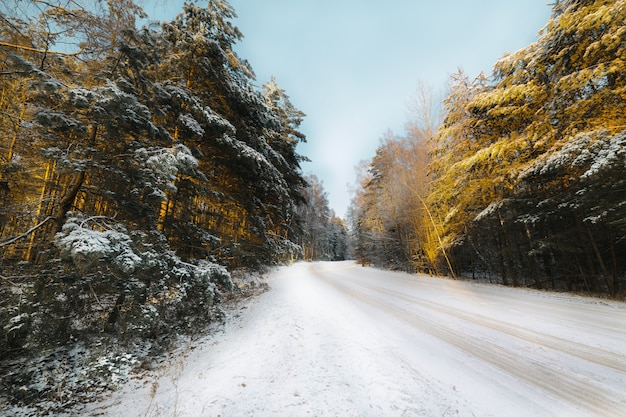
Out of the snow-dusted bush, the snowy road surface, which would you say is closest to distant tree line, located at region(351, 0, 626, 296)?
the snowy road surface

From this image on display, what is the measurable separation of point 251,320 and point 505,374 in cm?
522

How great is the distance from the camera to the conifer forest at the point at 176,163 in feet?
10.9

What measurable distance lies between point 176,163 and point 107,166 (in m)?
1.81

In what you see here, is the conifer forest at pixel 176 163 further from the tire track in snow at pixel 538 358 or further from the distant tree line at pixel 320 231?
the distant tree line at pixel 320 231

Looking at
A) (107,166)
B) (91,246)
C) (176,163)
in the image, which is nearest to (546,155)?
(176,163)

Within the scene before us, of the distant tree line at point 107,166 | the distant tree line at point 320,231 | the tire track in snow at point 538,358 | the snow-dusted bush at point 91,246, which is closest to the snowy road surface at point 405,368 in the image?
the tire track in snow at point 538,358

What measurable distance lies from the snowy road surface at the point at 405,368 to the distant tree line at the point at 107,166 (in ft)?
4.20

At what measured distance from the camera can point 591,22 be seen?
589 cm

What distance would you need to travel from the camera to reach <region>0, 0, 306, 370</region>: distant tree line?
3.15 meters

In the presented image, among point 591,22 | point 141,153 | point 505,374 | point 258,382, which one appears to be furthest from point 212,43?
point 591,22

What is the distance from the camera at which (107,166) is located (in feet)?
14.5

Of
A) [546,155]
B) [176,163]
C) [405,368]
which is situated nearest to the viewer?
[405,368]

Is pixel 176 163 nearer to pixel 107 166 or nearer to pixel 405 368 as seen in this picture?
pixel 107 166

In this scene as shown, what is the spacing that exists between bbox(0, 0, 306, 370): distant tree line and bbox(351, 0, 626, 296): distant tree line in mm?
8851
